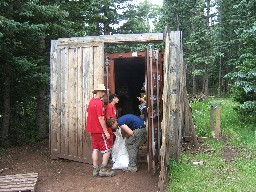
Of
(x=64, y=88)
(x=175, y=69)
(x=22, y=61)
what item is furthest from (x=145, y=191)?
(x=22, y=61)

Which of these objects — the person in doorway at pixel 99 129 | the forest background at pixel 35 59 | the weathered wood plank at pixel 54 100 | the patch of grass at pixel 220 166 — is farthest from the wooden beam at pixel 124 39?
the patch of grass at pixel 220 166

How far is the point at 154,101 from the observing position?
772cm

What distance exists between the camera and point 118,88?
12375 mm

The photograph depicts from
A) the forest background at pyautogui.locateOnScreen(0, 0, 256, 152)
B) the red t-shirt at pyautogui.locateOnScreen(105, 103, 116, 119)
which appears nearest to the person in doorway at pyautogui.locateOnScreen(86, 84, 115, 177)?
the red t-shirt at pyautogui.locateOnScreen(105, 103, 116, 119)

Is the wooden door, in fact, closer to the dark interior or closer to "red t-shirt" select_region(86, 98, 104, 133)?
"red t-shirt" select_region(86, 98, 104, 133)

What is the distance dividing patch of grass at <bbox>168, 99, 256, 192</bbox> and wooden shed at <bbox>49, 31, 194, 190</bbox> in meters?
0.61

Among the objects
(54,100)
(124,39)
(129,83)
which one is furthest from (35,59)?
(129,83)

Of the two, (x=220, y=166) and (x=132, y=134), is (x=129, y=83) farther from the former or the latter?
Result: (x=220, y=166)

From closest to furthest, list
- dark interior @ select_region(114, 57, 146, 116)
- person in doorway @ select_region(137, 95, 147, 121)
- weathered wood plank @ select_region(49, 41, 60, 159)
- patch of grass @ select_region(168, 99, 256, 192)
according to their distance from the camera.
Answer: patch of grass @ select_region(168, 99, 256, 192) → person in doorway @ select_region(137, 95, 147, 121) → weathered wood plank @ select_region(49, 41, 60, 159) → dark interior @ select_region(114, 57, 146, 116)

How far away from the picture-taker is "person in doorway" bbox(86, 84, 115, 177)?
7184 millimetres

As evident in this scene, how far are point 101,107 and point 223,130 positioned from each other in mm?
6150

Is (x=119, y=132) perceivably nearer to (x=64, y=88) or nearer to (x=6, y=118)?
(x=64, y=88)

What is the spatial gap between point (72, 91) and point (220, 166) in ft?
13.7

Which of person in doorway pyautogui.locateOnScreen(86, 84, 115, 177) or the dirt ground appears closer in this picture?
the dirt ground
